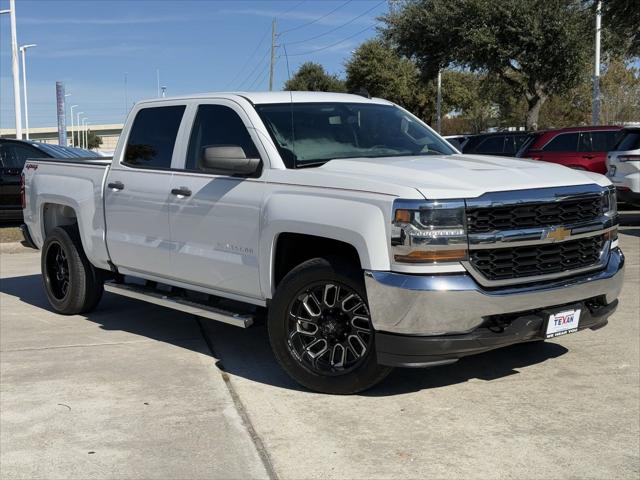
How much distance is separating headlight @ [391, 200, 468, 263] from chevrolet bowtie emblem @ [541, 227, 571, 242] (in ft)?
1.90

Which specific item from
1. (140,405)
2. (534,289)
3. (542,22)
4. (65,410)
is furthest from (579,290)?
(542,22)

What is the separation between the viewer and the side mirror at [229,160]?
518 cm

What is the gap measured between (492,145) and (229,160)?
13.5 m

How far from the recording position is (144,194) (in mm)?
6219

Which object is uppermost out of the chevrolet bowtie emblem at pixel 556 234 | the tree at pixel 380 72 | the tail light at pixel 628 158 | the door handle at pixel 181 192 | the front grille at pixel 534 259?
the tree at pixel 380 72

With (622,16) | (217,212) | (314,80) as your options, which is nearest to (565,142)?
(622,16)

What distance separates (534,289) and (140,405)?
2.56 m

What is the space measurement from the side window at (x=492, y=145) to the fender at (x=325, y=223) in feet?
43.7

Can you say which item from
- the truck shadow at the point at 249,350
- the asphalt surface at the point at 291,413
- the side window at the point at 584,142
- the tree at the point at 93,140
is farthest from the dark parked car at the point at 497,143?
→ the tree at the point at 93,140

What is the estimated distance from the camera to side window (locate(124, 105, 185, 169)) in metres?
6.25

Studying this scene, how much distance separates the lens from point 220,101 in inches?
230

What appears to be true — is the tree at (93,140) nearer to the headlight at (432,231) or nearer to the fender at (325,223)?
the fender at (325,223)

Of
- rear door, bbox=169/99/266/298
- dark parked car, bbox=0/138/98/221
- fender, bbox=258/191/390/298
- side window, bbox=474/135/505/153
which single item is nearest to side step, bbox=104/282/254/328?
rear door, bbox=169/99/266/298

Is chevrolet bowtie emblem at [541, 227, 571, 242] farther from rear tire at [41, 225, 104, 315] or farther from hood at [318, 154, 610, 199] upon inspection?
rear tire at [41, 225, 104, 315]
